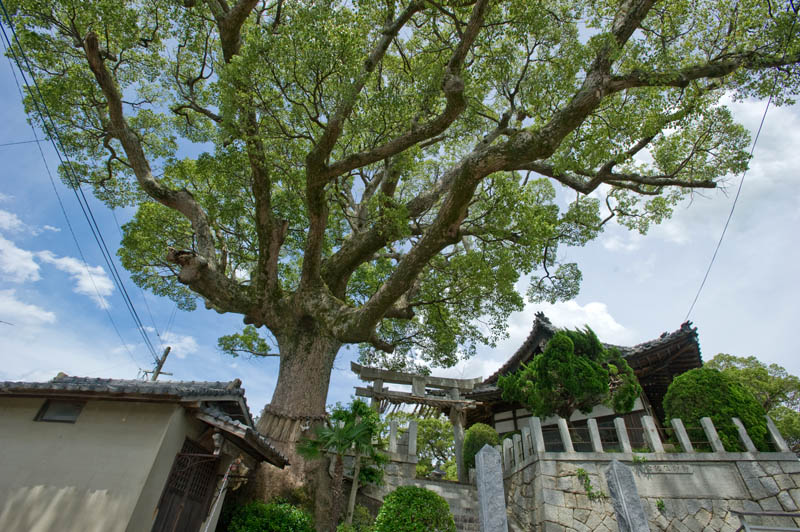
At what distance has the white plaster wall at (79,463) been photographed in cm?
534

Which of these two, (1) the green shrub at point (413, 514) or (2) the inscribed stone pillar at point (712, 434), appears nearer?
(1) the green shrub at point (413, 514)

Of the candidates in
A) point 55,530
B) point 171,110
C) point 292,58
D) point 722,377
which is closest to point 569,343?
point 722,377

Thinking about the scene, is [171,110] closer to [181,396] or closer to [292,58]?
[292,58]

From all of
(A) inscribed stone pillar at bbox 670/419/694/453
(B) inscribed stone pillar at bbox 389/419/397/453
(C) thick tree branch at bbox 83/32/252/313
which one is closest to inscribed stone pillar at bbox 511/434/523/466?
(B) inscribed stone pillar at bbox 389/419/397/453

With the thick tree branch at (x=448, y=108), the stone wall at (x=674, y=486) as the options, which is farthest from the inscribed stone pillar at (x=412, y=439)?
the thick tree branch at (x=448, y=108)

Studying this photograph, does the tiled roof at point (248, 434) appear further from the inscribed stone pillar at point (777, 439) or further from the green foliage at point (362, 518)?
the inscribed stone pillar at point (777, 439)

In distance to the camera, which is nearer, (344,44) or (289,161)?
(344,44)

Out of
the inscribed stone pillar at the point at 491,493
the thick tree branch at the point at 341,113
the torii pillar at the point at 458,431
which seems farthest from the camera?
the torii pillar at the point at 458,431

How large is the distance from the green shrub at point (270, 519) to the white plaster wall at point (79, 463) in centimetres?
172

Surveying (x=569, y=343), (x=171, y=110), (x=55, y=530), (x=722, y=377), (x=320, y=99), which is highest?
(x=171, y=110)

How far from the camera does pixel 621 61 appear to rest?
26.7 feet

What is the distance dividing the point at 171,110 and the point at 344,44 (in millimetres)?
7023

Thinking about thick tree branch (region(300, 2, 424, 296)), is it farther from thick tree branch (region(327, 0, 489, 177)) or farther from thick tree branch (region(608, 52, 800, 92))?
thick tree branch (region(608, 52, 800, 92))

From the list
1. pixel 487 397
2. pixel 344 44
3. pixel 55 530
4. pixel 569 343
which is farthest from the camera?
pixel 487 397
